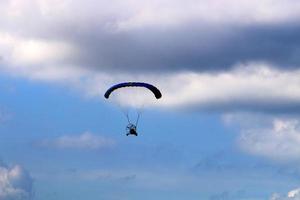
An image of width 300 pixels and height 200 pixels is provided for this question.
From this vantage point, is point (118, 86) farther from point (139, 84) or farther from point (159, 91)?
point (159, 91)

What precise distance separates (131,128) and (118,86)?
31.9 feet

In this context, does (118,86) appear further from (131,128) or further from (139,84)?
(131,128)

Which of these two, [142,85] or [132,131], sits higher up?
[142,85]

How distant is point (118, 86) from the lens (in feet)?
217

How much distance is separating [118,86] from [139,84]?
16.0 ft

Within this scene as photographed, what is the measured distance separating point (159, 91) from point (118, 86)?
29.9 ft

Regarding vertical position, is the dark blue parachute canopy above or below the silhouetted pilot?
above

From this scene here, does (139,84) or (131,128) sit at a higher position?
(139,84)

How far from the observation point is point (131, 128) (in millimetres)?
64312

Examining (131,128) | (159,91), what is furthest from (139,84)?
(131,128)

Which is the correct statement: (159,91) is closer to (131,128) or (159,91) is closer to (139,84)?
(139,84)

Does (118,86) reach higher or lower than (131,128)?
higher

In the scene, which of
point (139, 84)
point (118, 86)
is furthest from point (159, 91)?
point (118, 86)

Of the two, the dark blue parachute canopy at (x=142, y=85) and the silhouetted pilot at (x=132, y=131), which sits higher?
the dark blue parachute canopy at (x=142, y=85)
